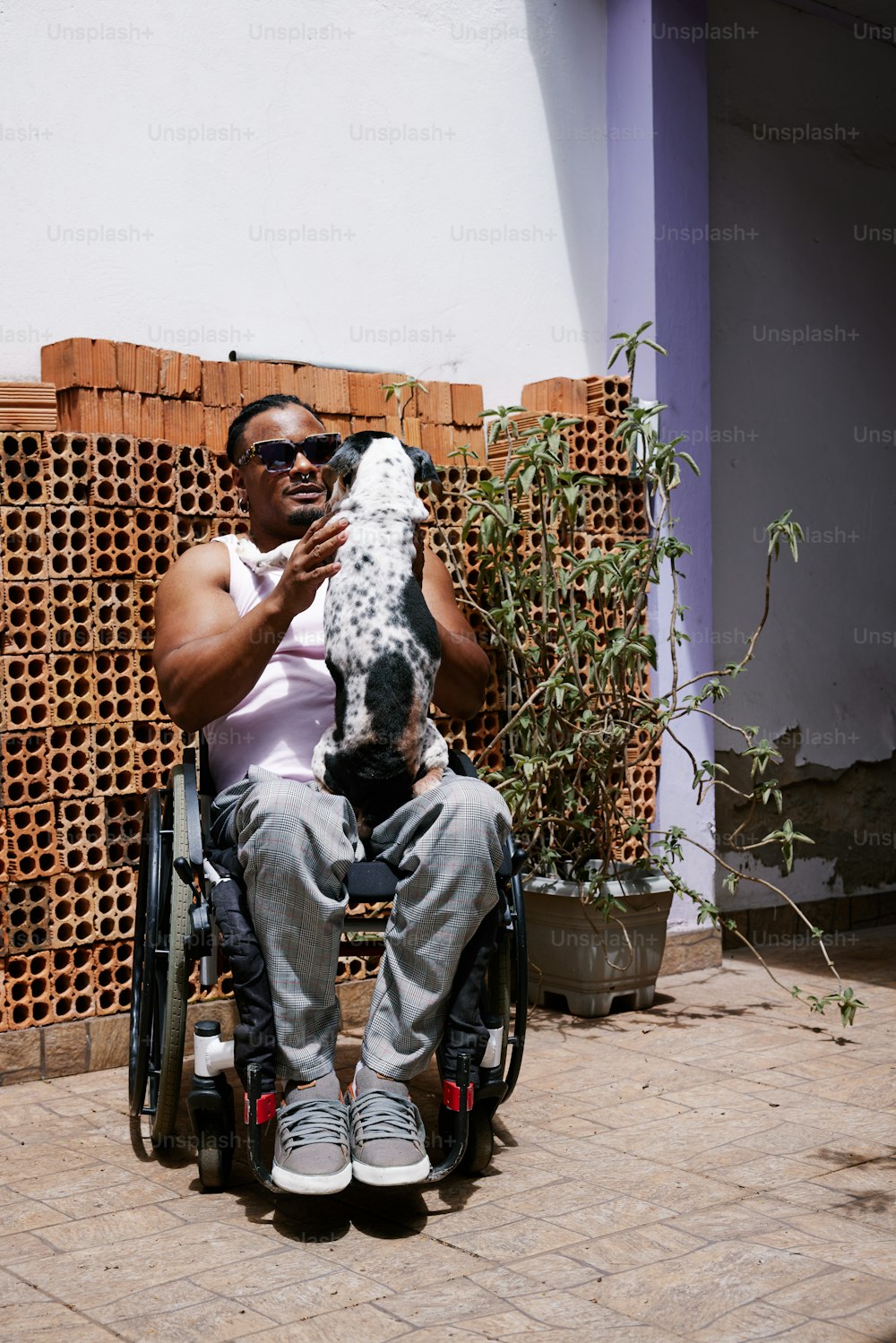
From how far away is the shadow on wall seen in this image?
491 centimetres

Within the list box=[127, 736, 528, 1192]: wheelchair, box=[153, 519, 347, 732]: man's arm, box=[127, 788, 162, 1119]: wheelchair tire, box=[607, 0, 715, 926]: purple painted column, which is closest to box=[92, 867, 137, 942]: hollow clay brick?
box=[127, 788, 162, 1119]: wheelchair tire

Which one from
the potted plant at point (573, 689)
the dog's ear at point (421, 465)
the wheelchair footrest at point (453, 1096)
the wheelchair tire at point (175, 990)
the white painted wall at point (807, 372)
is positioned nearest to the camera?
the wheelchair footrest at point (453, 1096)

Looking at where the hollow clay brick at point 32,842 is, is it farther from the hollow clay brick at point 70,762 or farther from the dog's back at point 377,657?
the dog's back at point 377,657

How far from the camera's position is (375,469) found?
122 inches

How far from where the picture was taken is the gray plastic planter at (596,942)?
4.31m

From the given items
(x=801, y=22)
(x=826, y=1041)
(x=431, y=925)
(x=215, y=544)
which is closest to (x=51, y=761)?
(x=215, y=544)

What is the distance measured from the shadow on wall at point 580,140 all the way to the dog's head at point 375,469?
1954mm

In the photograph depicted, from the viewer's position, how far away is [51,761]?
3.72 meters

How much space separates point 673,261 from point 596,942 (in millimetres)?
2349

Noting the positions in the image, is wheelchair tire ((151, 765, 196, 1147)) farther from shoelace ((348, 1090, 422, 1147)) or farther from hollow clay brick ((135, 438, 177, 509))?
hollow clay brick ((135, 438, 177, 509))

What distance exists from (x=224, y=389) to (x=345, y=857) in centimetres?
179

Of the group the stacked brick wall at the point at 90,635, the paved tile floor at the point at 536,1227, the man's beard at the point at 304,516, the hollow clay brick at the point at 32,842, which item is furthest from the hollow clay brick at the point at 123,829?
the man's beard at the point at 304,516

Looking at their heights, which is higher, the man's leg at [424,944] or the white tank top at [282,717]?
the white tank top at [282,717]

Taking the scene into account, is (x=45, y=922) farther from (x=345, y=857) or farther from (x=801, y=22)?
(x=801, y=22)
